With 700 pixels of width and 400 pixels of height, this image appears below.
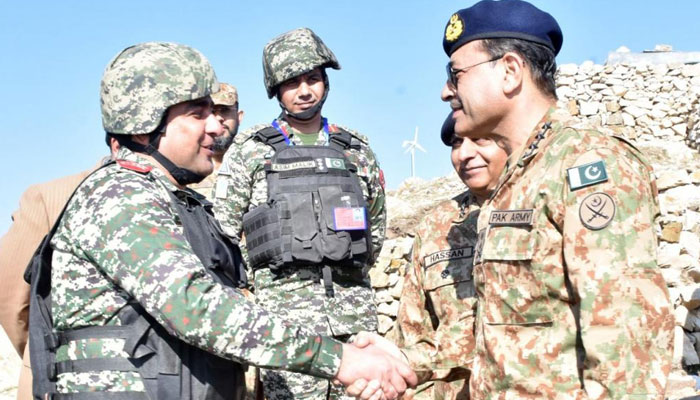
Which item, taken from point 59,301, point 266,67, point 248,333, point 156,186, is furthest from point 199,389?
point 266,67

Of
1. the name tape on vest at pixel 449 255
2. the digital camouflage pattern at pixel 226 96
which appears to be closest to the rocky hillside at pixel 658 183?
the name tape on vest at pixel 449 255

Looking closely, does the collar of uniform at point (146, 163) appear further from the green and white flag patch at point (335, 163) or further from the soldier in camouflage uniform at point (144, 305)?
the green and white flag patch at point (335, 163)

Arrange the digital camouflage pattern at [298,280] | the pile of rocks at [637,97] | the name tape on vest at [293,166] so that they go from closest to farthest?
the digital camouflage pattern at [298,280] → the name tape on vest at [293,166] → the pile of rocks at [637,97]

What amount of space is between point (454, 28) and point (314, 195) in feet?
6.00

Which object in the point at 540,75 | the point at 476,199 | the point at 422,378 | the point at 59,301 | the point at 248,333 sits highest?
the point at 540,75

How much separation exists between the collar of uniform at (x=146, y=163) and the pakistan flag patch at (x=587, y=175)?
1.48m

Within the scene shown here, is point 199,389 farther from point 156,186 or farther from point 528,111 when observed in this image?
point 528,111

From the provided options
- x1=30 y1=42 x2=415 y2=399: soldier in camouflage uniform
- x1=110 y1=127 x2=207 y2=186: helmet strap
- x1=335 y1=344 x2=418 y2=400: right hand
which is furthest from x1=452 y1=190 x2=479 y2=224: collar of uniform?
x1=110 y1=127 x2=207 y2=186: helmet strap

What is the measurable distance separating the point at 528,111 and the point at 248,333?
1235 mm

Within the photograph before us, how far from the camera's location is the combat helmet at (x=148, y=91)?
285 centimetres

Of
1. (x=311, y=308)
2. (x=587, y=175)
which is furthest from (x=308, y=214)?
(x=587, y=175)

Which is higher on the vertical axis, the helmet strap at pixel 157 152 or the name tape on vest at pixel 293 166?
the name tape on vest at pixel 293 166

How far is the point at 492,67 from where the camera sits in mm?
A: 2541

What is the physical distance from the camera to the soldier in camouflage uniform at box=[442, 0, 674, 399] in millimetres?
1976
